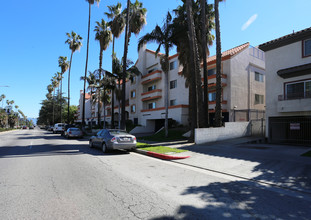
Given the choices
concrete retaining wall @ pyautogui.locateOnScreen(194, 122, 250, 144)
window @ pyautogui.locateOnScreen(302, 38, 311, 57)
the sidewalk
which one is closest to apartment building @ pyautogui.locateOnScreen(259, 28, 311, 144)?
window @ pyautogui.locateOnScreen(302, 38, 311, 57)

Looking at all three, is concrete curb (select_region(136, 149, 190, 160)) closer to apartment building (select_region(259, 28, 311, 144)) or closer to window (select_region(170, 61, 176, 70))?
apartment building (select_region(259, 28, 311, 144))

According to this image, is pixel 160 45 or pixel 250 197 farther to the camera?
pixel 160 45

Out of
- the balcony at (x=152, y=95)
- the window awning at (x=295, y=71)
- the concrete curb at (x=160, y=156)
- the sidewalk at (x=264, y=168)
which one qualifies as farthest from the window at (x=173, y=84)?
the sidewalk at (x=264, y=168)

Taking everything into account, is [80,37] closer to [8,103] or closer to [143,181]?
[143,181]

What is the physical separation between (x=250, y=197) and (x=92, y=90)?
34240 mm

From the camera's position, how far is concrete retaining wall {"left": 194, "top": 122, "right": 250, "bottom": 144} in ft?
45.3

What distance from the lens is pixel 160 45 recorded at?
1766 cm

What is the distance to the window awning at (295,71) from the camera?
13156mm

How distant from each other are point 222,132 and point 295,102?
18.1ft

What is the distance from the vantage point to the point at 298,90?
14.1 metres

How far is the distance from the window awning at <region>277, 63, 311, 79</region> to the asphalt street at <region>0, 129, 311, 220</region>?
11657 millimetres

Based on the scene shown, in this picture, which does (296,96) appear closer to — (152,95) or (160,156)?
(160,156)

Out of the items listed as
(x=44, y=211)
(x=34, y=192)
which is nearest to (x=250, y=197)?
(x=44, y=211)

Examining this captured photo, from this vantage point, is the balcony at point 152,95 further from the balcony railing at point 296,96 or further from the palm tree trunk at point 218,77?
the balcony railing at point 296,96
